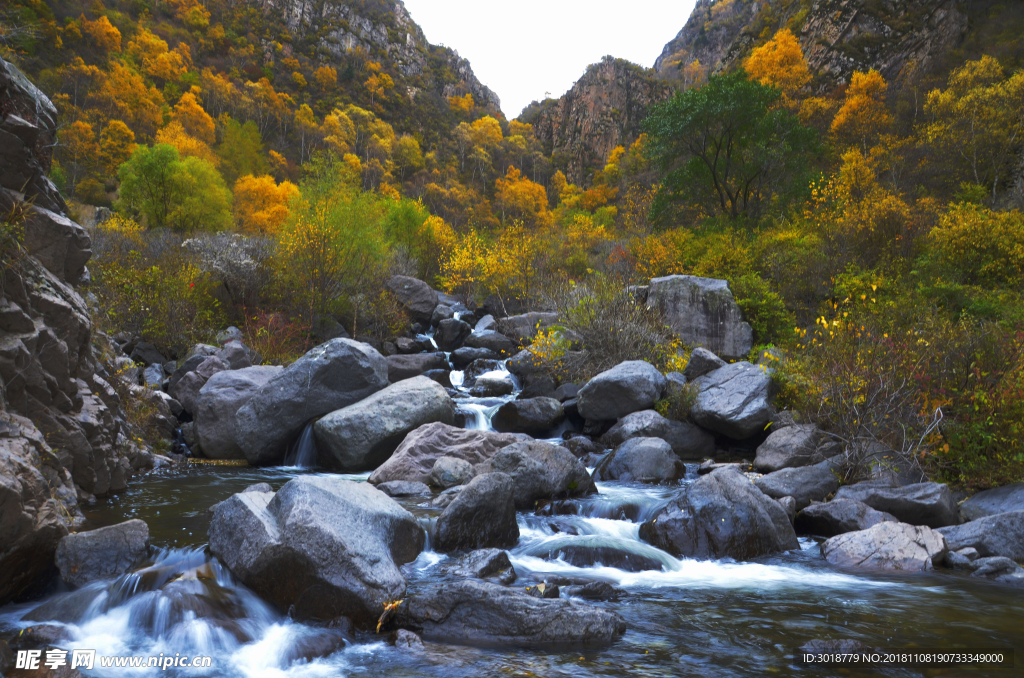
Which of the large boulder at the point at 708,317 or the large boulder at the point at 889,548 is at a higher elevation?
the large boulder at the point at 708,317

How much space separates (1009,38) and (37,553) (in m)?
41.9

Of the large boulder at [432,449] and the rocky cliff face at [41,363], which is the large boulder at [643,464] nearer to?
the large boulder at [432,449]

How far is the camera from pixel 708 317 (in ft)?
57.2

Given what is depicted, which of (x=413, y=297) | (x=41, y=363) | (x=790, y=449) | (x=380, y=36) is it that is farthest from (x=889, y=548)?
(x=380, y=36)

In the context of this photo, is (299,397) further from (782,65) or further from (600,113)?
(600,113)

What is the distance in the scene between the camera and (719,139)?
2608 cm

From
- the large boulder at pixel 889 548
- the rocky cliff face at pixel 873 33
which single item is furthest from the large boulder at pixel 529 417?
the rocky cliff face at pixel 873 33

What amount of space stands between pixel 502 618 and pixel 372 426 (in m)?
6.77

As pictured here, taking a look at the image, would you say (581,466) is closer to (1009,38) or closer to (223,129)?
(1009,38)

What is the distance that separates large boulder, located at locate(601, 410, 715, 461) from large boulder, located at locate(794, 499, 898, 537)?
12.9ft

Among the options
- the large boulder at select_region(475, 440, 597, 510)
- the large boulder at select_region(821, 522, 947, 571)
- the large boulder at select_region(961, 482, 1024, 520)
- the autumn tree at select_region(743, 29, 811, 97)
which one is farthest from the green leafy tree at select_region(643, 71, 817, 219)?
the large boulder at select_region(821, 522, 947, 571)

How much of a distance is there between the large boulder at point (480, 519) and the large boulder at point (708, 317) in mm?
11249

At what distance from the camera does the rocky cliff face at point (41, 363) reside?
18.6 ft

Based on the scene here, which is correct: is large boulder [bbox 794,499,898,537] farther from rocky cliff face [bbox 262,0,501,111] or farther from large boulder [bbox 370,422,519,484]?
rocky cliff face [bbox 262,0,501,111]
